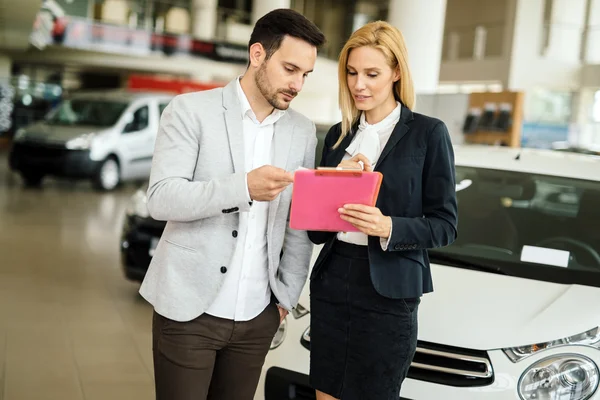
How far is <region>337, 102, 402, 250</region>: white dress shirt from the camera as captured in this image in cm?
218

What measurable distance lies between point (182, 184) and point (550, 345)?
1444mm

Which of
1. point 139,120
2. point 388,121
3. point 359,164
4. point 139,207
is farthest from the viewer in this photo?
point 139,120

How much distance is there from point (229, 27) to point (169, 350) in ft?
71.1

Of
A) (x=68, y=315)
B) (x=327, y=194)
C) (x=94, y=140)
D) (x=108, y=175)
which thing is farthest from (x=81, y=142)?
(x=327, y=194)

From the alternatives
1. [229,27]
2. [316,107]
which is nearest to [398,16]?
[229,27]

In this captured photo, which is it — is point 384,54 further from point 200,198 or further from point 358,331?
point 358,331

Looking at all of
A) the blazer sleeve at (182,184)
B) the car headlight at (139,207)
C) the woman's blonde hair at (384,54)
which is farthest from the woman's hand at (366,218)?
the car headlight at (139,207)

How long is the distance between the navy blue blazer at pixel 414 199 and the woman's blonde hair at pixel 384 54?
0.13 m

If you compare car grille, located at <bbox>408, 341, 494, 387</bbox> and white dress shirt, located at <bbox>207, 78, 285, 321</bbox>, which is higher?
white dress shirt, located at <bbox>207, 78, 285, 321</bbox>

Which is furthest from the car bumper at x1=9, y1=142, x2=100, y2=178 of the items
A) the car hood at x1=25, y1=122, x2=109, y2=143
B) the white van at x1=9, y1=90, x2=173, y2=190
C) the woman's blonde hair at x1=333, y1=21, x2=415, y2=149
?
the woman's blonde hair at x1=333, y1=21, x2=415, y2=149

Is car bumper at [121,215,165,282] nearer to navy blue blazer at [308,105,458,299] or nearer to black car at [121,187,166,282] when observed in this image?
black car at [121,187,166,282]

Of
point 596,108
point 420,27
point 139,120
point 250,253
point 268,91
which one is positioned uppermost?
point 420,27

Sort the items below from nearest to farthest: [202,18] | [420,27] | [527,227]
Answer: [527,227]
[420,27]
[202,18]

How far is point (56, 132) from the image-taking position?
12.6 metres
